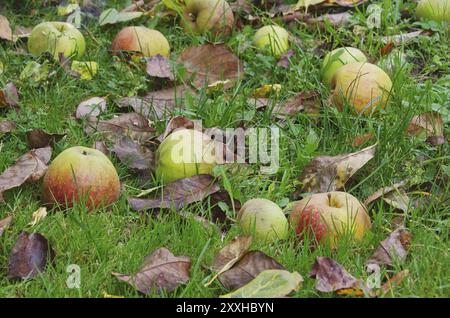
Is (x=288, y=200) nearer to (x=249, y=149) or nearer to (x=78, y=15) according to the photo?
(x=249, y=149)

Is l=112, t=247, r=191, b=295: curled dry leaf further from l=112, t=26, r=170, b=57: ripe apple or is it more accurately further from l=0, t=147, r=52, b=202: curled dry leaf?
l=112, t=26, r=170, b=57: ripe apple

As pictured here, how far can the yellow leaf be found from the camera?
470 centimetres

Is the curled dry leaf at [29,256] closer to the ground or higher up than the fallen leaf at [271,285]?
closer to the ground

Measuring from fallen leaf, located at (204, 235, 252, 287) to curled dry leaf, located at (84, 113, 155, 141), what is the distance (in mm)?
1054

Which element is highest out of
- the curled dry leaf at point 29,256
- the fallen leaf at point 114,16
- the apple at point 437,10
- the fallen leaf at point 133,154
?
the apple at point 437,10

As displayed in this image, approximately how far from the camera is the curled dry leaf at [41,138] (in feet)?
13.1

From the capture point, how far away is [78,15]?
211 inches

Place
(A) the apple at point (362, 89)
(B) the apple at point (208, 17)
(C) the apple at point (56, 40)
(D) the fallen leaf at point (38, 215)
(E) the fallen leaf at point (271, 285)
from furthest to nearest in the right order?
(B) the apple at point (208, 17) → (C) the apple at point (56, 40) → (A) the apple at point (362, 89) → (D) the fallen leaf at point (38, 215) → (E) the fallen leaf at point (271, 285)

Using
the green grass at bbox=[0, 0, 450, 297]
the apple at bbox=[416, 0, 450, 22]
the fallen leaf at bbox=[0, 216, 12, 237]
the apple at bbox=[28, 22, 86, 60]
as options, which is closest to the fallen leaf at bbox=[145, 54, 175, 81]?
the green grass at bbox=[0, 0, 450, 297]

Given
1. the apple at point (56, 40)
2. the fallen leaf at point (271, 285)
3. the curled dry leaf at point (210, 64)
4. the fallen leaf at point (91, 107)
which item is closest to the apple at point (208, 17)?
the curled dry leaf at point (210, 64)

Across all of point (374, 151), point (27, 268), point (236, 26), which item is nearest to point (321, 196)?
point (374, 151)

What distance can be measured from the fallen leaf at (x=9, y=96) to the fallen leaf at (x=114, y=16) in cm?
97

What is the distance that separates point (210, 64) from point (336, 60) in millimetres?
658

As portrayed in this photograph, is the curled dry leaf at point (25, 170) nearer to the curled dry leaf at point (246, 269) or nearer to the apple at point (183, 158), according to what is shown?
the apple at point (183, 158)
